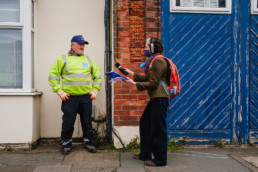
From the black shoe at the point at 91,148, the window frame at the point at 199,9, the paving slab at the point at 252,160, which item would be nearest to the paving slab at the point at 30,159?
the black shoe at the point at 91,148

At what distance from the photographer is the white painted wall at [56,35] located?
5.44 meters

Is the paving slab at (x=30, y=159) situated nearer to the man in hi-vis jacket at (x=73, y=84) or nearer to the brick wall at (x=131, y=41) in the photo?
the man in hi-vis jacket at (x=73, y=84)

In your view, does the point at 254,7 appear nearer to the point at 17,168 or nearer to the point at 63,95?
the point at 63,95

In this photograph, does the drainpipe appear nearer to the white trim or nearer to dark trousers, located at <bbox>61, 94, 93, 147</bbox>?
Answer: dark trousers, located at <bbox>61, 94, 93, 147</bbox>

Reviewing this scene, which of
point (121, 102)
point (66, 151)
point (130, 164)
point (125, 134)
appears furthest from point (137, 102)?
point (66, 151)

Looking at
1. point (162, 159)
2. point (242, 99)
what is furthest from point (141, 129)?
point (242, 99)

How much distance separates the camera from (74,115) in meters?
4.75

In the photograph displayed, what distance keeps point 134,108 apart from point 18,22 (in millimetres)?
2565

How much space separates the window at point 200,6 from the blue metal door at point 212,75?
83 mm

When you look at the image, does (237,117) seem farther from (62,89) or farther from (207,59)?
(62,89)

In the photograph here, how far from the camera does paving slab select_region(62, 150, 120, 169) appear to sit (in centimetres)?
418

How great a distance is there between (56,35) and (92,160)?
2.50 m

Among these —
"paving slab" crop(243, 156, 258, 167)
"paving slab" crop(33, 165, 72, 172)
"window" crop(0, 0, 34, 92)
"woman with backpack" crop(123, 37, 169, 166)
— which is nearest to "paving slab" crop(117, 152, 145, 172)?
"woman with backpack" crop(123, 37, 169, 166)

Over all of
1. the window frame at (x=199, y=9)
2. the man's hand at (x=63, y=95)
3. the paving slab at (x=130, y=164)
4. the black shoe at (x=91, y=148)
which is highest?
the window frame at (x=199, y=9)
